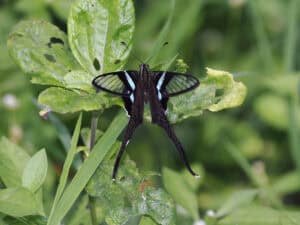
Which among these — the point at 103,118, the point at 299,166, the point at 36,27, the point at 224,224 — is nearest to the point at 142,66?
the point at 36,27

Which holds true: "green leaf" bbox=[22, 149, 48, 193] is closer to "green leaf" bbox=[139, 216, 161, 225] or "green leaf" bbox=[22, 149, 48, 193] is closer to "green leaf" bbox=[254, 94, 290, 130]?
"green leaf" bbox=[139, 216, 161, 225]

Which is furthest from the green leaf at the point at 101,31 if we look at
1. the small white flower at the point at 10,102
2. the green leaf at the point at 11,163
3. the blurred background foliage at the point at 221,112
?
the small white flower at the point at 10,102

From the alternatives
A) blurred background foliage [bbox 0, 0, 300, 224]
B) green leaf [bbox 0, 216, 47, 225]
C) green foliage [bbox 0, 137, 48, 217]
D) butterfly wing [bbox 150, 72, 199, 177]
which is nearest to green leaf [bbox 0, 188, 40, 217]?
green foliage [bbox 0, 137, 48, 217]

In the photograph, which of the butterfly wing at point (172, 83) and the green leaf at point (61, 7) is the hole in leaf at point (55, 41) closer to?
the butterfly wing at point (172, 83)

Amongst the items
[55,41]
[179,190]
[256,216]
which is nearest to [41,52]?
[55,41]

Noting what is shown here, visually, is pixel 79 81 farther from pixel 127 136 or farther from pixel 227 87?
pixel 227 87

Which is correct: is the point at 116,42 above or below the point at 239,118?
above

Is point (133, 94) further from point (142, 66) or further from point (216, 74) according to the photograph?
point (216, 74)
